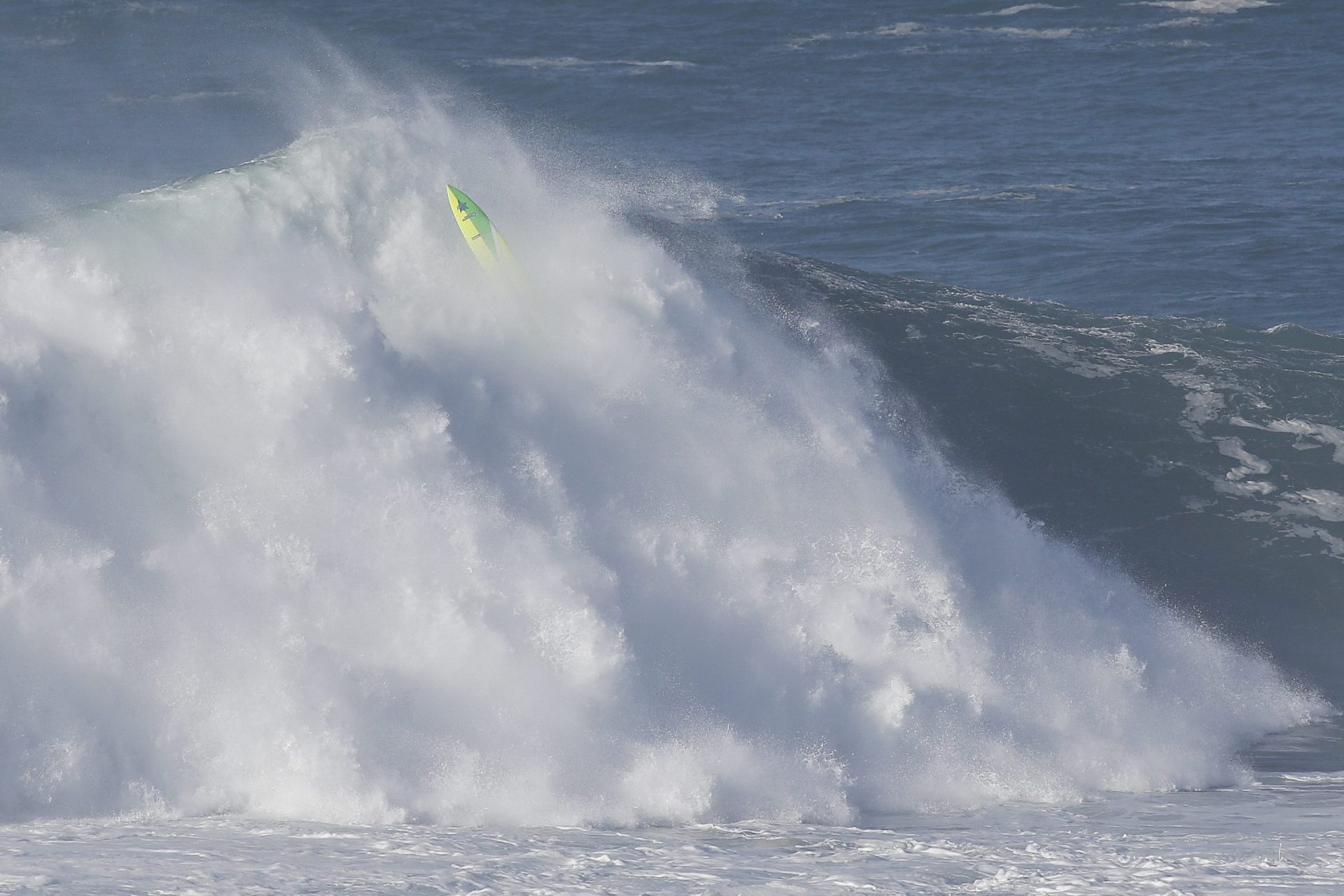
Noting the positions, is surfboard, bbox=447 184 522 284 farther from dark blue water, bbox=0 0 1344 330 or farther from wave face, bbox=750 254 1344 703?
dark blue water, bbox=0 0 1344 330

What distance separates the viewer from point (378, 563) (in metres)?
11.8

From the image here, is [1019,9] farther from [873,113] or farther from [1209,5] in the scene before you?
[873,113]

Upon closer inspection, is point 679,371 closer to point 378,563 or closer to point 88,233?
point 378,563

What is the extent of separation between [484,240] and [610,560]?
14.2ft

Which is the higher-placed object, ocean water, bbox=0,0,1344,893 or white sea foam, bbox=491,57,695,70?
white sea foam, bbox=491,57,695,70

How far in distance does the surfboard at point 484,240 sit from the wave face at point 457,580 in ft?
0.79

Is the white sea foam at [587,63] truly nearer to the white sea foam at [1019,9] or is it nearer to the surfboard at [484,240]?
the white sea foam at [1019,9]

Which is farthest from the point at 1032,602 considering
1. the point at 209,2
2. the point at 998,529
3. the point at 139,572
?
the point at 209,2

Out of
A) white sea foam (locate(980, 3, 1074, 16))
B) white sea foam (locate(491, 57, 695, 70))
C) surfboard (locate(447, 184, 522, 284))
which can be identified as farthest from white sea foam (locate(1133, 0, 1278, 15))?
surfboard (locate(447, 184, 522, 284))

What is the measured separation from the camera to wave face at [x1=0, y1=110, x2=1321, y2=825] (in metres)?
11.0

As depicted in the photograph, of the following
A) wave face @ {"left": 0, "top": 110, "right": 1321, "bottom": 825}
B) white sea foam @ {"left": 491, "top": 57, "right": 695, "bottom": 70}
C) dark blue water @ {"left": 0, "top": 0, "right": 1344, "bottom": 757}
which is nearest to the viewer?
wave face @ {"left": 0, "top": 110, "right": 1321, "bottom": 825}

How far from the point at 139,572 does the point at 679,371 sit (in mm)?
5871

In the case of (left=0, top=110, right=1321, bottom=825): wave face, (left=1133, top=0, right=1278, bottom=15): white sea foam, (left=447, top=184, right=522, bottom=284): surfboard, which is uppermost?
(left=1133, top=0, right=1278, bottom=15): white sea foam

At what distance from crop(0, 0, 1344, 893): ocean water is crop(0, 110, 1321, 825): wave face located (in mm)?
37
